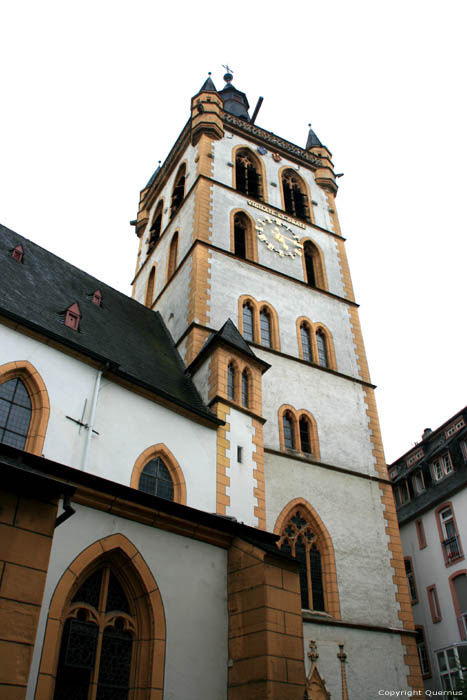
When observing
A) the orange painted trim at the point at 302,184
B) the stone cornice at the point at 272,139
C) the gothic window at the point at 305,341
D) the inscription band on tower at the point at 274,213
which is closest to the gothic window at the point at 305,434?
the gothic window at the point at 305,341

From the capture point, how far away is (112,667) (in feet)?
27.0

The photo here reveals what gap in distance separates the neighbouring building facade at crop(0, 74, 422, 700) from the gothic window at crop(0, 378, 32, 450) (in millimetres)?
39

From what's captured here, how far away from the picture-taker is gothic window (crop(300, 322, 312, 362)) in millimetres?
19969

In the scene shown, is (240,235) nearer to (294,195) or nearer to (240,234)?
(240,234)

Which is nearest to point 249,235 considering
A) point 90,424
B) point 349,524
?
point 349,524

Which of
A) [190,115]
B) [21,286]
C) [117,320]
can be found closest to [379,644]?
[117,320]

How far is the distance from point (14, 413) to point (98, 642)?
443 centimetres

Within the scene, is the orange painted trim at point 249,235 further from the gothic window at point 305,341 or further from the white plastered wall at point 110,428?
the white plastered wall at point 110,428

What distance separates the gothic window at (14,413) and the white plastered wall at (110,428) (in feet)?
1.34

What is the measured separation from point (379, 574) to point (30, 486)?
11533 mm

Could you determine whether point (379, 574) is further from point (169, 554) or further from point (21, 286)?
point (21, 286)

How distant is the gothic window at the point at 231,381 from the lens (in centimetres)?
1486

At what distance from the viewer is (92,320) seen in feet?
51.0

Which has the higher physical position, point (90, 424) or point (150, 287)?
point (150, 287)
